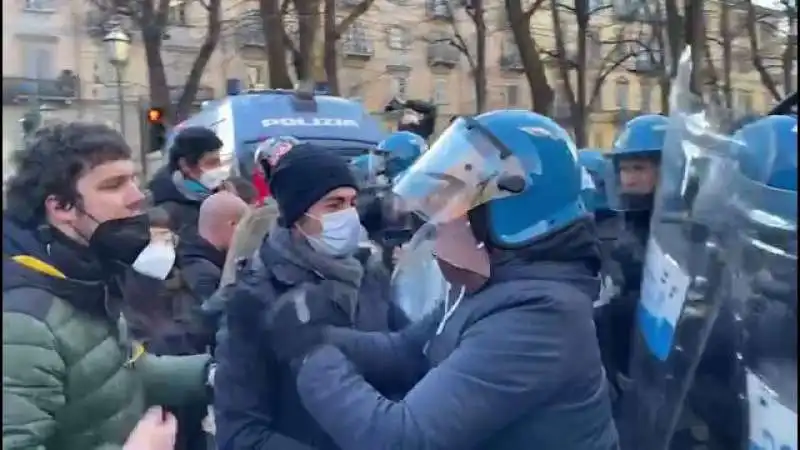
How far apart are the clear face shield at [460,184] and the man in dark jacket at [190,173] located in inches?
119

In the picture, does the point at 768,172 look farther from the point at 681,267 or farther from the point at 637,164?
the point at 637,164

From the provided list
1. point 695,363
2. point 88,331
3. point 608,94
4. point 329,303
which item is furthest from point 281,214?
point 608,94

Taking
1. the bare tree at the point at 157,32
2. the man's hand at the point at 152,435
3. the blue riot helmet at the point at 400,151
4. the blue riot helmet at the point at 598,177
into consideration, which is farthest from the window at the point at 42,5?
the man's hand at the point at 152,435

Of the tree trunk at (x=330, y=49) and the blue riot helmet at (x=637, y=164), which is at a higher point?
the tree trunk at (x=330, y=49)

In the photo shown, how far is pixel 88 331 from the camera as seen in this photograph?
2.47 metres

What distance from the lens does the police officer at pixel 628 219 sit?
12.0ft

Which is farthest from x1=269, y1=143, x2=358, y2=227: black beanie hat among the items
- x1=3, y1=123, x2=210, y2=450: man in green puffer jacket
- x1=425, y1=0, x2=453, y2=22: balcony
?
x1=425, y1=0, x2=453, y2=22: balcony

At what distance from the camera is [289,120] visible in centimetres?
1041

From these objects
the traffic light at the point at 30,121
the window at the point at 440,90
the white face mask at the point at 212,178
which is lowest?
the white face mask at the point at 212,178

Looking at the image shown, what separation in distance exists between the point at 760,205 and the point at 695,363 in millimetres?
386

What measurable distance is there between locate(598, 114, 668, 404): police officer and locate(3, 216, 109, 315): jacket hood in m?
1.35

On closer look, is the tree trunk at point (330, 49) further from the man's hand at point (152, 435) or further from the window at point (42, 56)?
the man's hand at point (152, 435)

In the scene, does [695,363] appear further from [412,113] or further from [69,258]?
[412,113]

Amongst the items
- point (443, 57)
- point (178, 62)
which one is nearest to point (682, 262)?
point (178, 62)
